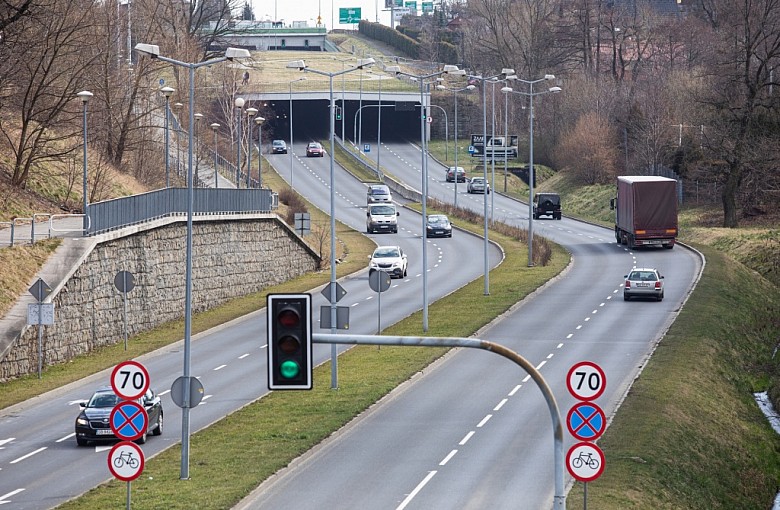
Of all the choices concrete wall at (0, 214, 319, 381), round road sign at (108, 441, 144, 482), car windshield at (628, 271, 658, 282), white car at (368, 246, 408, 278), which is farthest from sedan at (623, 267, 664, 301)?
round road sign at (108, 441, 144, 482)

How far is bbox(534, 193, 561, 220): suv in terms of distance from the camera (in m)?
91.1

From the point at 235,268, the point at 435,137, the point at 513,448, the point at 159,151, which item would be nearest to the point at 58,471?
the point at 513,448

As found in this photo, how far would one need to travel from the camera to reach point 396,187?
107m

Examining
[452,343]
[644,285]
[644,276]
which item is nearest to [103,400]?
[452,343]

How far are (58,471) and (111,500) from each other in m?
3.88

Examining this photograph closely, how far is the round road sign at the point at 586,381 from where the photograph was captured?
1809cm

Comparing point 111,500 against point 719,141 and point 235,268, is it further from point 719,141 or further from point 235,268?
point 719,141

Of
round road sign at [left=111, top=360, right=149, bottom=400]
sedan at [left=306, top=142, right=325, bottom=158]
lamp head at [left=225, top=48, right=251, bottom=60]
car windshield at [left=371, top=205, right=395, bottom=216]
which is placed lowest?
car windshield at [left=371, top=205, right=395, bottom=216]

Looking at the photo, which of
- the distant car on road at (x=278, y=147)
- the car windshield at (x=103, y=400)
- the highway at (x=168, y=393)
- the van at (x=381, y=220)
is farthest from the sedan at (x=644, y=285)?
the distant car on road at (x=278, y=147)

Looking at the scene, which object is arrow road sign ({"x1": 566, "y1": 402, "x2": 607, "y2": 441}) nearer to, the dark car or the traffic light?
the traffic light

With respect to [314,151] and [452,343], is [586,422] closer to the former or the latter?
[452,343]

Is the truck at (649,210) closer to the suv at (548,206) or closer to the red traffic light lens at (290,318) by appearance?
the suv at (548,206)

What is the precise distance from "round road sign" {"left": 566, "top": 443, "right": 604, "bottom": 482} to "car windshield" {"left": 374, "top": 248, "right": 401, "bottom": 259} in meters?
46.4

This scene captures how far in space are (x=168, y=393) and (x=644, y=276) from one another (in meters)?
23.7
